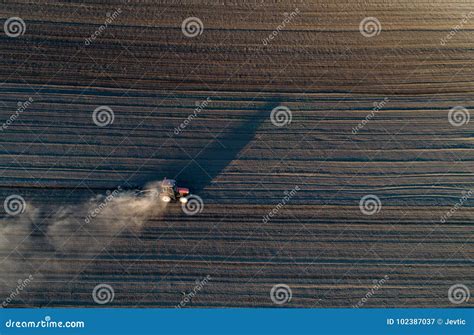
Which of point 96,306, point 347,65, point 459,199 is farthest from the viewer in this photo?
point 347,65

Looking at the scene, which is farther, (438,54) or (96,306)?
(438,54)

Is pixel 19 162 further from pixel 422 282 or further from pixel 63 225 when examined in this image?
pixel 422 282

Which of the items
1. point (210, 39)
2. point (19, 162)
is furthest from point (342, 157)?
point (19, 162)
